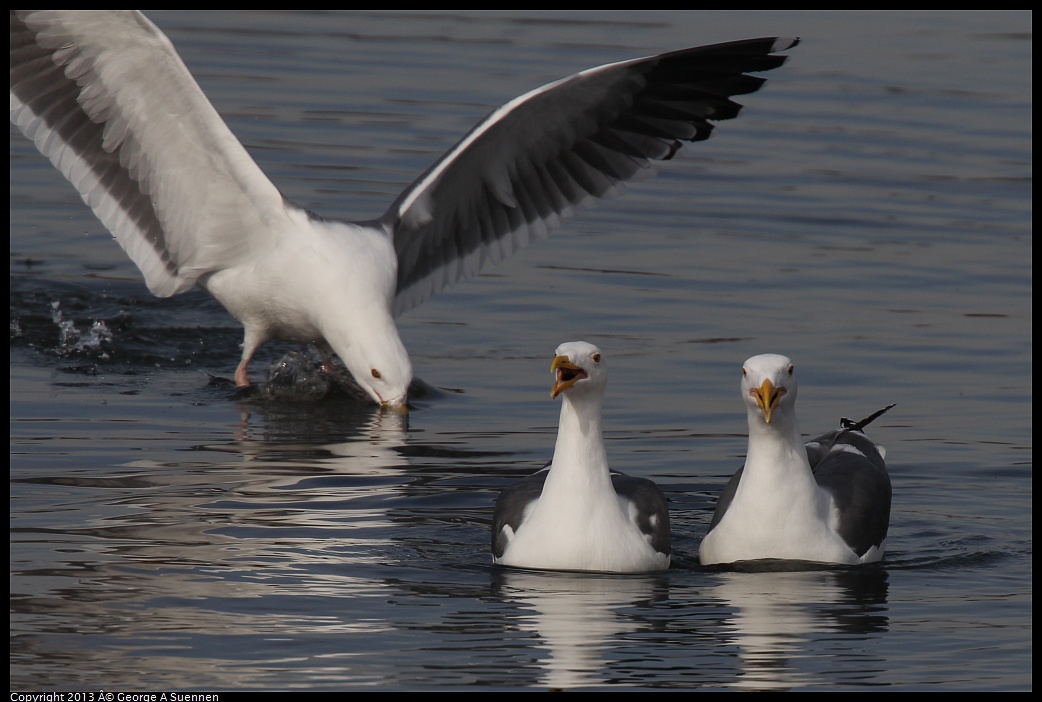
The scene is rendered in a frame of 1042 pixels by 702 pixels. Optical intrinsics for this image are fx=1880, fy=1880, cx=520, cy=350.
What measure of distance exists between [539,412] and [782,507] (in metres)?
2.94

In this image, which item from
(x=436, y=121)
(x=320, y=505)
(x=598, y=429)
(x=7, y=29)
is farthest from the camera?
(x=436, y=121)

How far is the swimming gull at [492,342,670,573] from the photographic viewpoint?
23.0ft

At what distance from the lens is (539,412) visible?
992 centimetres

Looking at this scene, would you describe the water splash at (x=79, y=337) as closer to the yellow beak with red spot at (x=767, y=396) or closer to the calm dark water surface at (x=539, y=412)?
the calm dark water surface at (x=539, y=412)

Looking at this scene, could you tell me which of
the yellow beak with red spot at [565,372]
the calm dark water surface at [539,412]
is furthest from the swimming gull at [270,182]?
the yellow beak with red spot at [565,372]

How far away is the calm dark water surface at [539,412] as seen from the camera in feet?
20.2

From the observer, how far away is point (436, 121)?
17.0 metres

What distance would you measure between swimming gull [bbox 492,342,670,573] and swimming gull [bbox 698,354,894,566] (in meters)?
0.29

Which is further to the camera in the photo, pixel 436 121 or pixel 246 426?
pixel 436 121

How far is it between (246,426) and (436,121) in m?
7.74

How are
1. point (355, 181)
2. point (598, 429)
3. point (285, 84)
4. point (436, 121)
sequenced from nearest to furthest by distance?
point (598, 429)
point (355, 181)
point (436, 121)
point (285, 84)

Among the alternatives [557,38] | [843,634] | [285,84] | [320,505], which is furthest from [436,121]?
[843,634]

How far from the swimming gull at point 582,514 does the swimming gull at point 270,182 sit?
2.70m
